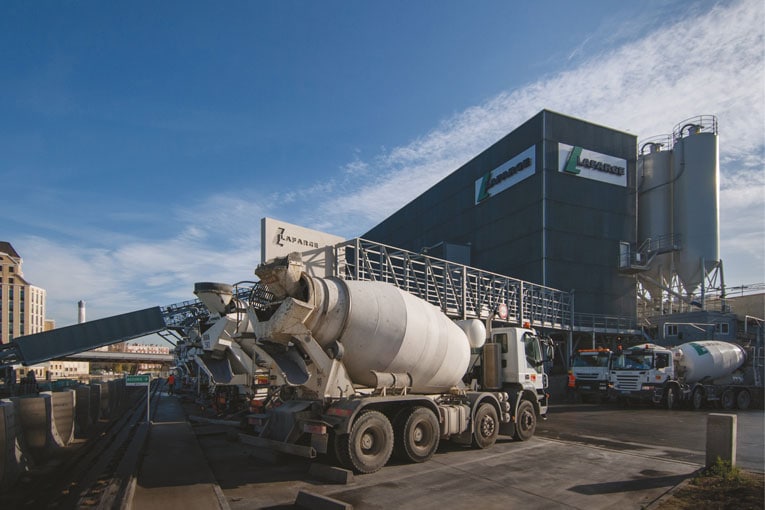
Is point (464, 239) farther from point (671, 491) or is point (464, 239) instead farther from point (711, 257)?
point (671, 491)

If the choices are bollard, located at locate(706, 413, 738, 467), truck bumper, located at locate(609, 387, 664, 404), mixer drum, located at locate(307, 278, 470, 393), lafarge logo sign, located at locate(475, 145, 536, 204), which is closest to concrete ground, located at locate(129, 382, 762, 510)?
bollard, located at locate(706, 413, 738, 467)

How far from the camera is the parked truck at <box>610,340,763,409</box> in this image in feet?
71.7

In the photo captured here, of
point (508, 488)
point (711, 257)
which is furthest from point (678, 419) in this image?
point (711, 257)

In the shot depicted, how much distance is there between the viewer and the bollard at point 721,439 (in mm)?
8359

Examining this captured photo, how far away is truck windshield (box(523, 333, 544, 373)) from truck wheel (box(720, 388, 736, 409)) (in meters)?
15.2

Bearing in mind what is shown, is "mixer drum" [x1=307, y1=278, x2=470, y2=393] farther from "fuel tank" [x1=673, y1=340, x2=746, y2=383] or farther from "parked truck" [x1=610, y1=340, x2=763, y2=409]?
"fuel tank" [x1=673, y1=340, x2=746, y2=383]

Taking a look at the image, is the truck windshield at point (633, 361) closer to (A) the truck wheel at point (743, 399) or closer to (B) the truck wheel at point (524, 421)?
(A) the truck wheel at point (743, 399)

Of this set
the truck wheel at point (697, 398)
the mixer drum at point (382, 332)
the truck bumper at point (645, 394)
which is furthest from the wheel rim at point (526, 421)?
the truck wheel at point (697, 398)

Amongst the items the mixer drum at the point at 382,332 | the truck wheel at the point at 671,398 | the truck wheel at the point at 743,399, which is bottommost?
the truck wheel at the point at 743,399

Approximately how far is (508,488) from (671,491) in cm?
249

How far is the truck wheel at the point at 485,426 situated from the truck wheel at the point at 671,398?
14.3m

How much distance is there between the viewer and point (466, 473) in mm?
8914

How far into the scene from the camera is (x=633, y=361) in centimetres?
2245

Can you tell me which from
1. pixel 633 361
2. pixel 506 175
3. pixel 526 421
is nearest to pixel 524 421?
pixel 526 421
